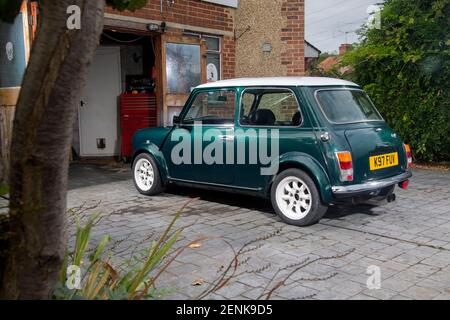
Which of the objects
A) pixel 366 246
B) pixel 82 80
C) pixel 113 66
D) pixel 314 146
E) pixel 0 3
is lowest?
pixel 366 246

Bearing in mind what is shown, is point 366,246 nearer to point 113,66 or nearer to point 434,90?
point 434,90

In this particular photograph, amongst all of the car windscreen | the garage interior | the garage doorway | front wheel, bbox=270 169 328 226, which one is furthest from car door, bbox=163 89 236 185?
the garage doorway

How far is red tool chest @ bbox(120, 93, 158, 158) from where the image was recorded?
10.7 metres

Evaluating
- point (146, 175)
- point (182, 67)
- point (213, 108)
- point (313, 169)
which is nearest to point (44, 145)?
point (313, 169)

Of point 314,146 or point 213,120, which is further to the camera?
point 213,120

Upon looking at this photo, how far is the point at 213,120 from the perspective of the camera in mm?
6414

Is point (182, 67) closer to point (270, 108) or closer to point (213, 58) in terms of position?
point (213, 58)

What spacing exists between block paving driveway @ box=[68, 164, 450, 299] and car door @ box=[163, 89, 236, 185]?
445 millimetres

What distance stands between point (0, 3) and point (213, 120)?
454 cm

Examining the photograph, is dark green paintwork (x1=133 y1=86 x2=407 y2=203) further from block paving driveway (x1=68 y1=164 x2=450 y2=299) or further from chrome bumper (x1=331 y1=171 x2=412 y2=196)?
block paving driveway (x1=68 y1=164 x2=450 y2=299)

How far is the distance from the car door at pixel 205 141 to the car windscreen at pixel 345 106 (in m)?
1.18

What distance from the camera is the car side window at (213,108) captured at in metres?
6.29
